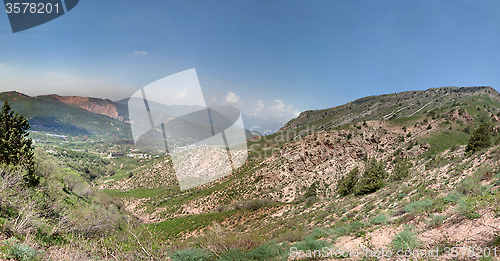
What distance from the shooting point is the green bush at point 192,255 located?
746 cm

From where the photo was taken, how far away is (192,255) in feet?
25.3

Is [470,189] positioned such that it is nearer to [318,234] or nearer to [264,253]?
[318,234]

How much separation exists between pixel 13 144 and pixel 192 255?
1990 cm

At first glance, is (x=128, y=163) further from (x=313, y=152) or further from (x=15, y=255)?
(x=15, y=255)

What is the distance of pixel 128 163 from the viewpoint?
120062mm

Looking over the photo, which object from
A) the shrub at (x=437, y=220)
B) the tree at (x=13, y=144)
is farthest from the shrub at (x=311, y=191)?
the tree at (x=13, y=144)

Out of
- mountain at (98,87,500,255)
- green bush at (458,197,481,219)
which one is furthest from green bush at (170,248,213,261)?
green bush at (458,197,481,219)

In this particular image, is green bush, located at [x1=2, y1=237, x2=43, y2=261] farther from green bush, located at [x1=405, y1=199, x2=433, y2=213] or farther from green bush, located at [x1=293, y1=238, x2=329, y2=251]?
green bush, located at [x1=405, y1=199, x2=433, y2=213]

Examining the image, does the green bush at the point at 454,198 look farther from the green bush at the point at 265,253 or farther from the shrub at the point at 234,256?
the shrub at the point at 234,256

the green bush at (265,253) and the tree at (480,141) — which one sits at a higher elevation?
→ the tree at (480,141)

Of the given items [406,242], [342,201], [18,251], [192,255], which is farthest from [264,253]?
[342,201]

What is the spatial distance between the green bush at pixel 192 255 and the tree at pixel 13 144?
655 inches

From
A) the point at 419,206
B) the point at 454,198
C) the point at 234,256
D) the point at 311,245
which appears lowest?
the point at 234,256

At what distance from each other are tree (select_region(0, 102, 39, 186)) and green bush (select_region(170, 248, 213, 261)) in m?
16.6
